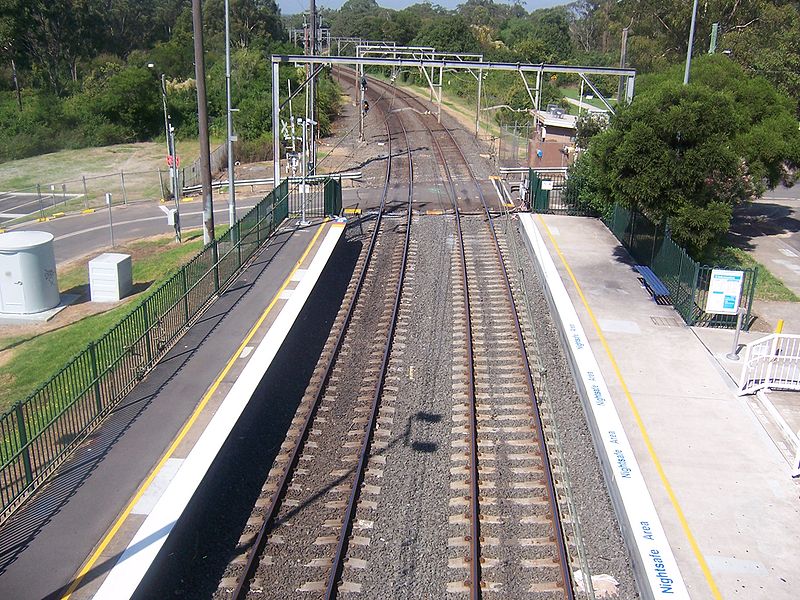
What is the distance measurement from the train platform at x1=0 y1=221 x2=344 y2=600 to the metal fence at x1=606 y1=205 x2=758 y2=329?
30.6ft

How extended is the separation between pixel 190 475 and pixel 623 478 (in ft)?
21.4

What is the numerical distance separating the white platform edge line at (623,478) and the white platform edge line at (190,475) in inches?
242

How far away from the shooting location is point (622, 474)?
39.1 ft

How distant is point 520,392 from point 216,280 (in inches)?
332

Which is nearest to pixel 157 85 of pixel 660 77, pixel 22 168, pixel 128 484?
pixel 22 168

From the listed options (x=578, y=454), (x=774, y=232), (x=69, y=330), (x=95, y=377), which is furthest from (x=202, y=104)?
(x=774, y=232)

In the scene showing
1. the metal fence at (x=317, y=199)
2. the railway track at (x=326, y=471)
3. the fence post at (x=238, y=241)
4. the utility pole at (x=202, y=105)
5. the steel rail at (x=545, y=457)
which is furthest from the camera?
the metal fence at (x=317, y=199)

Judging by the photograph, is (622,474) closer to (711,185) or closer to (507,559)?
(507,559)

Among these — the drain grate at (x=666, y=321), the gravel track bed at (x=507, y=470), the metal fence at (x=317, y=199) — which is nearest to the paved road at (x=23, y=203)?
the metal fence at (x=317, y=199)

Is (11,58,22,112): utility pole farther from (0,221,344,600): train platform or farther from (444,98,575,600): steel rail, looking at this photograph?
(444,98,575,600): steel rail

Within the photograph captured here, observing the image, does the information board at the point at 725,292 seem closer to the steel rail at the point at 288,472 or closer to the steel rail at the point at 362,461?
the steel rail at the point at 362,461

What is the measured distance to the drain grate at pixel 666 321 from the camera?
60.3ft

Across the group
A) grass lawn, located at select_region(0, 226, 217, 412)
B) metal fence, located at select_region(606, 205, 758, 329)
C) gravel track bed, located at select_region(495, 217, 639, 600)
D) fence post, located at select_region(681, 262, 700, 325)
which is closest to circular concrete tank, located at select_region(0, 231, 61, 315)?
grass lawn, located at select_region(0, 226, 217, 412)

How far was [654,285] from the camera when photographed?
66.7ft
